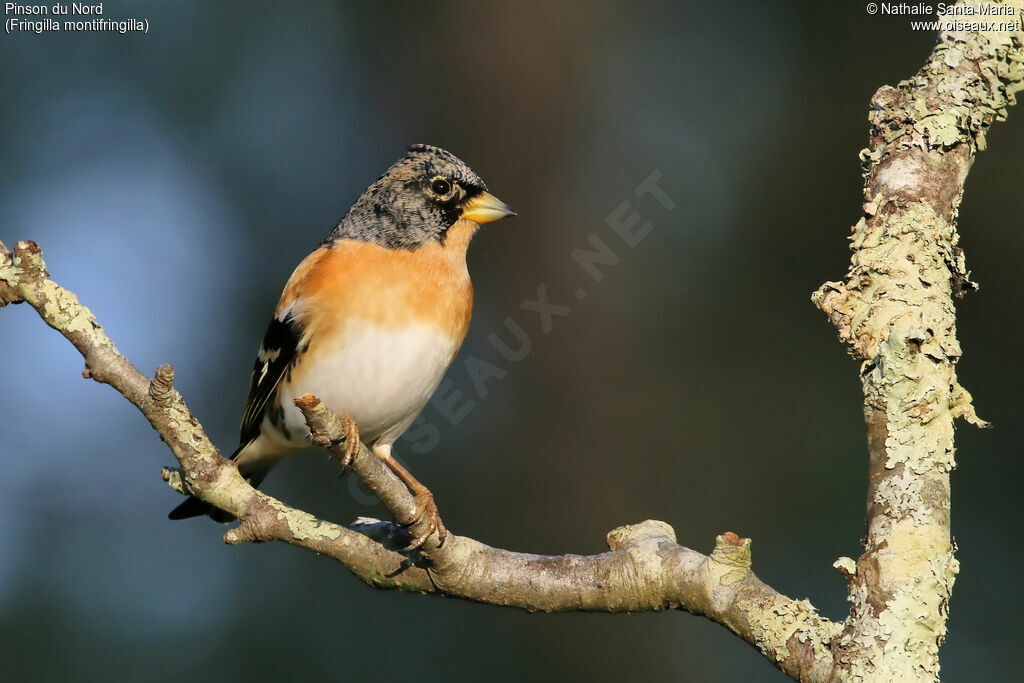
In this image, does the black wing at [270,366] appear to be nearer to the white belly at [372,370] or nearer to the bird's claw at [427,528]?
the white belly at [372,370]

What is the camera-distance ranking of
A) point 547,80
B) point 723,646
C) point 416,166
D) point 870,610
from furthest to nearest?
1. point 547,80
2. point 723,646
3. point 416,166
4. point 870,610

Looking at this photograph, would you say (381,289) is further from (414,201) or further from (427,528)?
(427,528)

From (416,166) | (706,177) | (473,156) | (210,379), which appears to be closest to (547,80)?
(473,156)

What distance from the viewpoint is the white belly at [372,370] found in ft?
9.64

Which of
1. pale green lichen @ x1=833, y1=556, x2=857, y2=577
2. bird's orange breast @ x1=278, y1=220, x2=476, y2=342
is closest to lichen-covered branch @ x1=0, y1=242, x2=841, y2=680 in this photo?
pale green lichen @ x1=833, y1=556, x2=857, y2=577

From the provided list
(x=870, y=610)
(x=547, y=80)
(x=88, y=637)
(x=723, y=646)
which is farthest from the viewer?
(x=88, y=637)

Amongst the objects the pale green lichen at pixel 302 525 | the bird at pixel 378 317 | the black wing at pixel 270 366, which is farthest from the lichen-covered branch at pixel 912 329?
the black wing at pixel 270 366

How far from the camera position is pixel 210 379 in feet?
21.9

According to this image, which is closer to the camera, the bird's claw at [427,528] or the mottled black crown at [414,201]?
the bird's claw at [427,528]

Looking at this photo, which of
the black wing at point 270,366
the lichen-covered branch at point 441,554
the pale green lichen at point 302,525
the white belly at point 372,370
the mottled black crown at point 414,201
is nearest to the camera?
the lichen-covered branch at point 441,554

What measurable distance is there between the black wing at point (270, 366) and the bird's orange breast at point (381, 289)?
62 millimetres

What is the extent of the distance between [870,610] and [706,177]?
14.5ft

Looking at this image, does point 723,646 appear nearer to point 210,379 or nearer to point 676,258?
point 676,258

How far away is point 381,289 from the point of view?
301 cm
